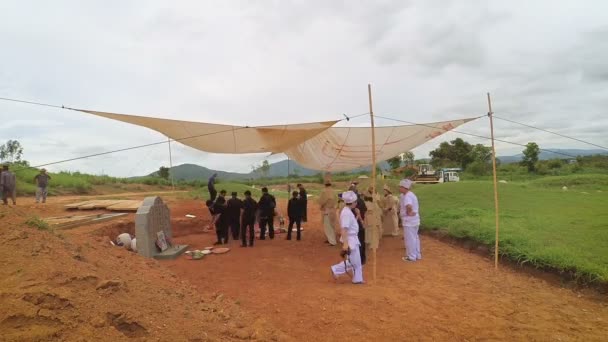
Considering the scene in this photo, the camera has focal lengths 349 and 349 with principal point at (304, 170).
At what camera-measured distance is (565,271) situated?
6.02 meters

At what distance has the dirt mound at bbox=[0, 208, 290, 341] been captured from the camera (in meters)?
2.73

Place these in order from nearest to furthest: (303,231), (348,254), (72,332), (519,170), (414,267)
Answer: (72,332)
(348,254)
(414,267)
(303,231)
(519,170)

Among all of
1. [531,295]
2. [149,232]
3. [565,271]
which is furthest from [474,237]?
[149,232]

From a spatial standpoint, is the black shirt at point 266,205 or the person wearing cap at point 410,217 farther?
the black shirt at point 266,205

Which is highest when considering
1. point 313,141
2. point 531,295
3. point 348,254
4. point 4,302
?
point 313,141

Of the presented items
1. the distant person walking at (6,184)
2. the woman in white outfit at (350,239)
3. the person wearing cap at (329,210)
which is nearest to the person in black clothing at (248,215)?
the person wearing cap at (329,210)

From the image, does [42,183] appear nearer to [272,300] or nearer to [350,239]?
[272,300]

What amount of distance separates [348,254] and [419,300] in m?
1.33

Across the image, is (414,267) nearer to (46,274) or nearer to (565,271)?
(565,271)

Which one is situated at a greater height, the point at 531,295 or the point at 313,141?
the point at 313,141

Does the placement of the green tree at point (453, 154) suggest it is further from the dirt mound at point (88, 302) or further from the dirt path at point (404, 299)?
the dirt mound at point (88, 302)

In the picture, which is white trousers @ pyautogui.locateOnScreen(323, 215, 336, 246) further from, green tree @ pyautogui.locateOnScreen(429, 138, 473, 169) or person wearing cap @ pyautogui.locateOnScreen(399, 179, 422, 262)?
green tree @ pyautogui.locateOnScreen(429, 138, 473, 169)

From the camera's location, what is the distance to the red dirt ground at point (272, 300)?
3.10m

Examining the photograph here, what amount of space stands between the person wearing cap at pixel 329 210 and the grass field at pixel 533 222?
326 centimetres
